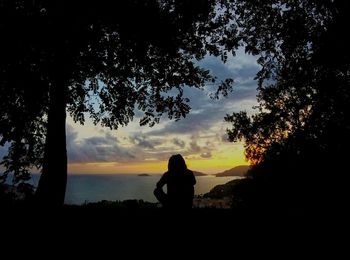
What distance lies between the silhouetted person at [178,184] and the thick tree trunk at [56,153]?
8996 millimetres

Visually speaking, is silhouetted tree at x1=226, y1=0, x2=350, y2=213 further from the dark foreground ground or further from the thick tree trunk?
the thick tree trunk

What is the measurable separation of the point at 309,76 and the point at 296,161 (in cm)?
599

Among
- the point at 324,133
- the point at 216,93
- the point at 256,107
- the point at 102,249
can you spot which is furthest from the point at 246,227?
the point at 256,107

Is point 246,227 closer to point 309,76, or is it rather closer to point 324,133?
point 324,133

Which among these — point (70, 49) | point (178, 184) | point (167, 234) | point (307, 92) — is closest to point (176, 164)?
point (178, 184)

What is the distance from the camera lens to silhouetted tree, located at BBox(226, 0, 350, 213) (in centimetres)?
1510

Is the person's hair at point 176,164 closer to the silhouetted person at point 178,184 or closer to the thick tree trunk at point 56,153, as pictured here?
the silhouetted person at point 178,184

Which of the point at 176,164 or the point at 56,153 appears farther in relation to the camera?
the point at 56,153

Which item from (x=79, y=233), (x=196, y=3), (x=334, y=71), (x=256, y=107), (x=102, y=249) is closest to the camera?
(x=102, y=249)

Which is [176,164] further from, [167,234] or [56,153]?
[56,153]

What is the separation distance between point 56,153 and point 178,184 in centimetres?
964

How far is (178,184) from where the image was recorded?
29.3 feet

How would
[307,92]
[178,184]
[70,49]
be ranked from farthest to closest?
[307,92] < [70,49] < [178,184]

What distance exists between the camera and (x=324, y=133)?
16.7 metres
